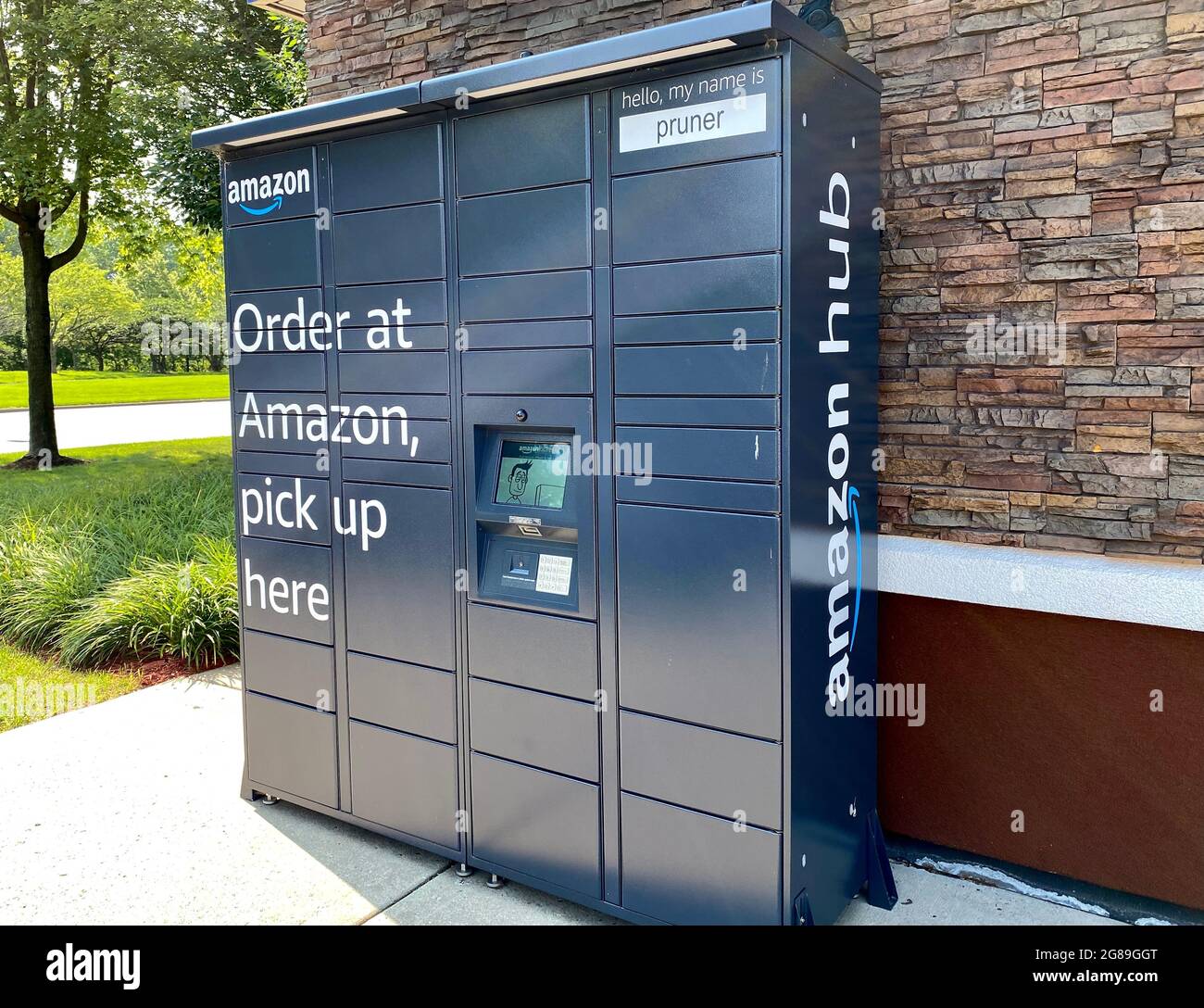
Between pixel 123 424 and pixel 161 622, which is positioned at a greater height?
pixel 123 424

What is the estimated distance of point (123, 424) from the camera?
22.2 metres

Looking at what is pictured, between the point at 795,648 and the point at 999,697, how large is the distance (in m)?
1.04

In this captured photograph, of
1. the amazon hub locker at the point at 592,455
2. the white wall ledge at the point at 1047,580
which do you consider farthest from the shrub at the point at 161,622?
the white wall ledge at the point at 1047,580

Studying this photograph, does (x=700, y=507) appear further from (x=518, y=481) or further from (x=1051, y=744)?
(x=1051, y=744)

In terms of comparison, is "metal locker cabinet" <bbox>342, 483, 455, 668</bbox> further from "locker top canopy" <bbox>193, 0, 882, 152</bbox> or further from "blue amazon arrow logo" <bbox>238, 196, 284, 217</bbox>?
"locker top canopy" <bbox>193, 0, 882, 152</bbox>

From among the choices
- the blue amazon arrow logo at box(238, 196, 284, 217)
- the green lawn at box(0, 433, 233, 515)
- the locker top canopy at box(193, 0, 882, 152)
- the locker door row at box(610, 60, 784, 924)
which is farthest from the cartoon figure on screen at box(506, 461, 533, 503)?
the green lawn at box(0, 433, 233, 515)

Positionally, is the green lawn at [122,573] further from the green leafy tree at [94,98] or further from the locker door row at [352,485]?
the green leafy tree at [94,98]

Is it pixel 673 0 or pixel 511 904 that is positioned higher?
pixel 673 0

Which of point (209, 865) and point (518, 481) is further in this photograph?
point (209, 865)

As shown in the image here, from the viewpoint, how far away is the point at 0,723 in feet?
17.6

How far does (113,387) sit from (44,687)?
102 feet

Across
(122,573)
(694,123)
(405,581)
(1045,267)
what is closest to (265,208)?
(405,581)

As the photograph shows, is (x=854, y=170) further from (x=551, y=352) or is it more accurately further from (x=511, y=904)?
(x=511, y=904)
